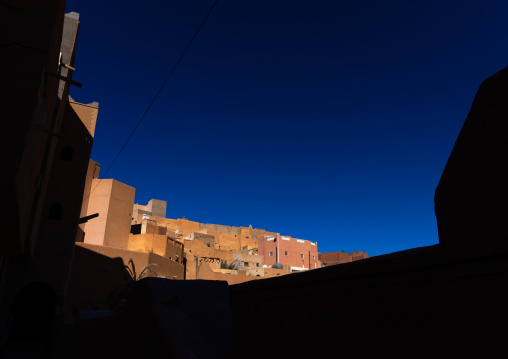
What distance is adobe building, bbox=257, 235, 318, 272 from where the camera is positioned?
47.3 metres

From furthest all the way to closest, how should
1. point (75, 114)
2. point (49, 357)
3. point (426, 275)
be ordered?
point (75, 114) → point (49, 357) → point (426, 275)

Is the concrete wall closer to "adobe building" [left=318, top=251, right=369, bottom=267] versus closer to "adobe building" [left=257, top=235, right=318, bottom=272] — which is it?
"adobe building" [left=257, top=235, right=318, bottom=272]

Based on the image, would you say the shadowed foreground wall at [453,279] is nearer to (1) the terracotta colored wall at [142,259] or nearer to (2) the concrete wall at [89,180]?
(1) the terracotta colored wall at [142,259]

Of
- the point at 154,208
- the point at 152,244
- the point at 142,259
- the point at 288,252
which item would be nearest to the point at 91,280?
the point at 142,259

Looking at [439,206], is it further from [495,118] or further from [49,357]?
[49,357]

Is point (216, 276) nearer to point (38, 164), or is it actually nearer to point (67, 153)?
point (67, 153)

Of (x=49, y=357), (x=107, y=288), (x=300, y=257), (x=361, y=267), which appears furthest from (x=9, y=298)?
(x=300, y=257)

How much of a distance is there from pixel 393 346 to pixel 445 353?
245 millimetres

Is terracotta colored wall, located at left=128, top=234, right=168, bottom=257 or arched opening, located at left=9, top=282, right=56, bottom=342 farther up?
terracotta colored wall, located at left=128, top=234, right=168, bottom=257

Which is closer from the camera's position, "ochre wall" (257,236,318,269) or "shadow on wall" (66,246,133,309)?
"shadow on wall" (66,246,133,309)

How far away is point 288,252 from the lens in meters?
48.0

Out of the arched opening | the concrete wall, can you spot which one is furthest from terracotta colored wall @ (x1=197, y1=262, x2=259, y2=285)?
the arched opening

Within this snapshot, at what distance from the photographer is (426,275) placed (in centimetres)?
156

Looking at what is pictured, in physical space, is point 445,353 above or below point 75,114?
below
